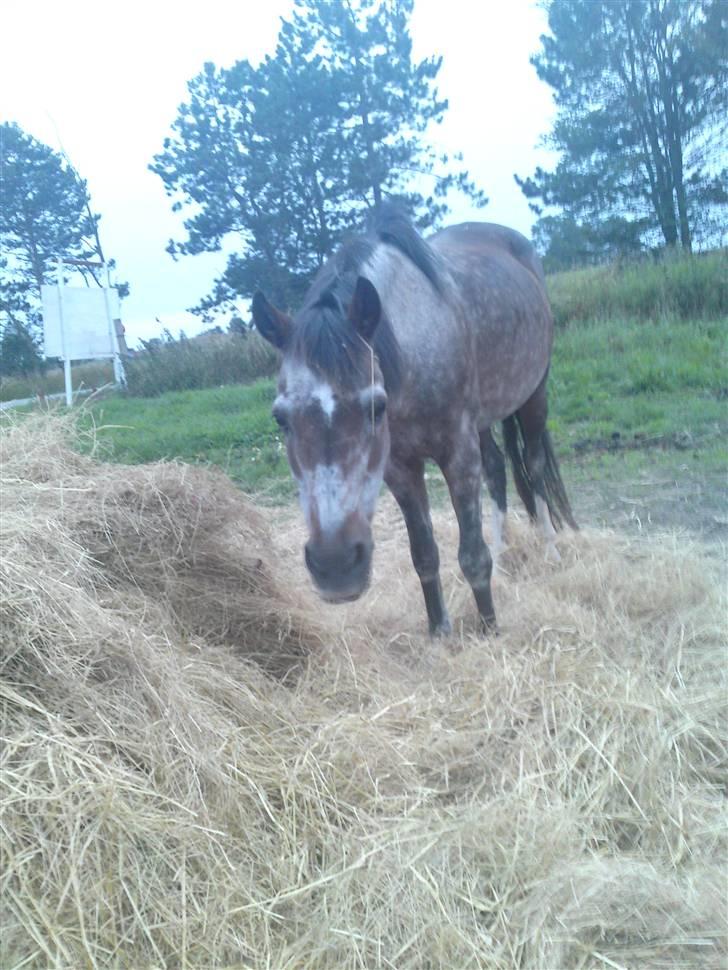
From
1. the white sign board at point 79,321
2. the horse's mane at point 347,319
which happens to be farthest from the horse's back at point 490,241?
the white sign board at point 79,321

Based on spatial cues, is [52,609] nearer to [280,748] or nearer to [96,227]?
[280,748]

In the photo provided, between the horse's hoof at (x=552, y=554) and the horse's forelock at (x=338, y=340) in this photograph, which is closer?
the horse's forelock at (x=338, y=340)

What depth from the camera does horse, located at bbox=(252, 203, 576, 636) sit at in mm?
2311

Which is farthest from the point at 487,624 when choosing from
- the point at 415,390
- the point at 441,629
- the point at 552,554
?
→ the point at 415,390

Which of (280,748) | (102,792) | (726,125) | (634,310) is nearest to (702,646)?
(280,748)

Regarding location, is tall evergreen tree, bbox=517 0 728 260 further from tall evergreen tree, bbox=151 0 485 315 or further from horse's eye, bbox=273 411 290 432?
horse's eye, bbox=273 411 290 432

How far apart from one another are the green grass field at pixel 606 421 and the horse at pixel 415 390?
1.16 m

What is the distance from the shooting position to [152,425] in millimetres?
8594

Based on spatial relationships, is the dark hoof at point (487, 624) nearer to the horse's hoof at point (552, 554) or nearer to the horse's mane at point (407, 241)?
the horse's hoof at point (552, 554)

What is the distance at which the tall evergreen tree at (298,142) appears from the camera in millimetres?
9477

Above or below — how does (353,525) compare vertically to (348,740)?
above

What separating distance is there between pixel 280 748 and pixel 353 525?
0.69 metres

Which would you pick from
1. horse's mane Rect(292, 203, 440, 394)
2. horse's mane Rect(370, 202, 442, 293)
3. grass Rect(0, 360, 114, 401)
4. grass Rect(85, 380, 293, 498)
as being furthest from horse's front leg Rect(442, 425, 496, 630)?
grass Rect(0, 360, 114, 401)

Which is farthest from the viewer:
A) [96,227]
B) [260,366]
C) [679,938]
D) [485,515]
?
[260,366]
